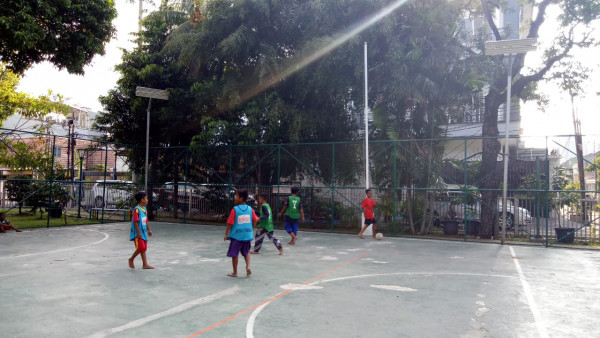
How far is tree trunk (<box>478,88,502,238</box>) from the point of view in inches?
600

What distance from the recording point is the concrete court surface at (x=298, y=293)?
16.5 feet

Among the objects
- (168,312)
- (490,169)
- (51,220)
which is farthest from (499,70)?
(51,220)

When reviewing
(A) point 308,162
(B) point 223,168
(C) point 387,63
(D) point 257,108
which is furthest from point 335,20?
(B) point 223,168

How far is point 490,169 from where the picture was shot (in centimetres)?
1567

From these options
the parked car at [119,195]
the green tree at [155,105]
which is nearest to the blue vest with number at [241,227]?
the green tree at [155,105]

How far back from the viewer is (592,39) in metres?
15.1

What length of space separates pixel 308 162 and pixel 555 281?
11.6 m

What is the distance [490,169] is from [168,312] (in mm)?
13376

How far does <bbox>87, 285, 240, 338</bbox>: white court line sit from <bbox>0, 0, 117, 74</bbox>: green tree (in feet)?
30.3

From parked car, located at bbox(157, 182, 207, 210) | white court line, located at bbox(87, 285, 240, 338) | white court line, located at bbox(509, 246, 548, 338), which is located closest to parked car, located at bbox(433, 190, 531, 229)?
white court line, located at bbox(509, 246, 548, 338)

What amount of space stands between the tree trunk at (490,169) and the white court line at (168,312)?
441 inches

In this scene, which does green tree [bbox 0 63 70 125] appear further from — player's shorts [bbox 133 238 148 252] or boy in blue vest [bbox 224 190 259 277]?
boy in blue vest [bbox 224 190 259 277]

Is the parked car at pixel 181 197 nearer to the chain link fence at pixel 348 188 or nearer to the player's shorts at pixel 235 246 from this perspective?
the chain link fence at pixel 348 188

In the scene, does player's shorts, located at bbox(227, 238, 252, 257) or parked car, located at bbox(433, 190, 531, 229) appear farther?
parked car, located at bbox(433, 190, 531, 229)
